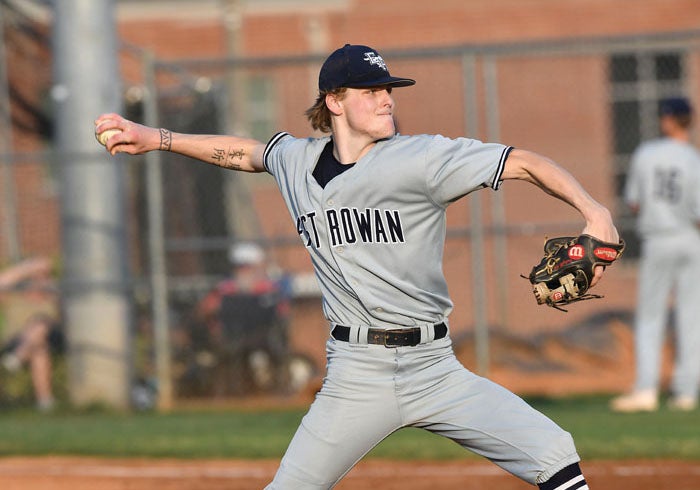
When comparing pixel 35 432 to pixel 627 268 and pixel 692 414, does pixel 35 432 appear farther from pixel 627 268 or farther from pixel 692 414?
pixel 627 268

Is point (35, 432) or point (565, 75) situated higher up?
point (565, 75)

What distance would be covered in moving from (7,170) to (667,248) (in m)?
6.40

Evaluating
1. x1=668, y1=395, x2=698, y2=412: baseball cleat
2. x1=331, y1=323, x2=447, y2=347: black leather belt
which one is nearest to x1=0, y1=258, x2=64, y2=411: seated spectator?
A: x1=668, y1=395, x2=698, y2=412: baseball cleat

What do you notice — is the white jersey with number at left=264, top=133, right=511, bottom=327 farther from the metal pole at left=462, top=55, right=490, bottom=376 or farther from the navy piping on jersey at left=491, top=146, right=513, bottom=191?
the metal pole at left=462, top=55, right=490, bottom=376

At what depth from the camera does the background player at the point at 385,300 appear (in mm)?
4180

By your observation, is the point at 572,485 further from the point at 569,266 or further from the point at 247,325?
the point at 247,325

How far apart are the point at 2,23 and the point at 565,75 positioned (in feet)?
25.6

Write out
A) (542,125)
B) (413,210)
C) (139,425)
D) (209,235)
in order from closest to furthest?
(413,210)
(139,425)
(209,235)
(542,125)

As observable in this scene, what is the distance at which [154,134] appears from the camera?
4.82 metres

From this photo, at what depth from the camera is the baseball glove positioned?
12.5ft

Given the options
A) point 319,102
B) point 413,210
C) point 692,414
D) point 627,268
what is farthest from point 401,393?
point 627,268

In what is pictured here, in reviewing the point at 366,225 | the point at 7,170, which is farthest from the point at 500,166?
the point at 7,170

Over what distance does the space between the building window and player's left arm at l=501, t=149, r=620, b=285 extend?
1276 centimetres

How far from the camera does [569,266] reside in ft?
12.7
